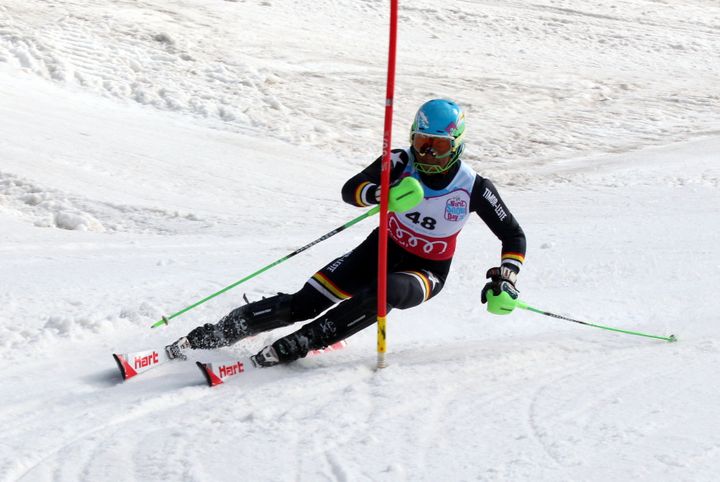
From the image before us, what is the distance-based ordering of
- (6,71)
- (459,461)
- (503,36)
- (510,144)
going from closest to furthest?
(459,461) → (6,71) → (510,144) → (503,36)

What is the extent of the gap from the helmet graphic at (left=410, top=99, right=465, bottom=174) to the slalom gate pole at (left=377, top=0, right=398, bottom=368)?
37cm

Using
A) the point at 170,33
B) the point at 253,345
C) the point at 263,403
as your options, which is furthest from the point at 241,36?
the point at 263,403

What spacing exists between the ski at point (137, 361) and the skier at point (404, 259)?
0.09 m

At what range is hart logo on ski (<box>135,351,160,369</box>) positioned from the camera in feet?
14.8

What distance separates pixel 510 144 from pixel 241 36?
601 centimetres

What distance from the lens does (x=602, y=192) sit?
10.8 meters

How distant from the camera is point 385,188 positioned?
14.1ft

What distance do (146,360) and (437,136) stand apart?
1995 mm

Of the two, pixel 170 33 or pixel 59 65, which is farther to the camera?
pixel 170 33

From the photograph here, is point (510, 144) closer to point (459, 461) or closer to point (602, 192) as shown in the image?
point (602, 192)

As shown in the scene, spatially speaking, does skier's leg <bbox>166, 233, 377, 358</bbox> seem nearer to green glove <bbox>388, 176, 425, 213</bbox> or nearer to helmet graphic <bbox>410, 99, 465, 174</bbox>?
helmet graphic <bbox>410, 99, 465, 174</bbox>

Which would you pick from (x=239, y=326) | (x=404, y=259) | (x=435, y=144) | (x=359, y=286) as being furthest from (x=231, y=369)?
(x=435, y=144)

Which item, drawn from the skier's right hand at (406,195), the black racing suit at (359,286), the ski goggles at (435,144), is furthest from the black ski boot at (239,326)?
the ski goggles at (435,144)

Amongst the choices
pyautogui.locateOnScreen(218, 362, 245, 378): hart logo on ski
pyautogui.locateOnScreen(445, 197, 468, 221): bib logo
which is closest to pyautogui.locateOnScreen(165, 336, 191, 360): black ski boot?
pyautogui.locateOnScreen(218, 362, 245, 378): hart logo on ski
